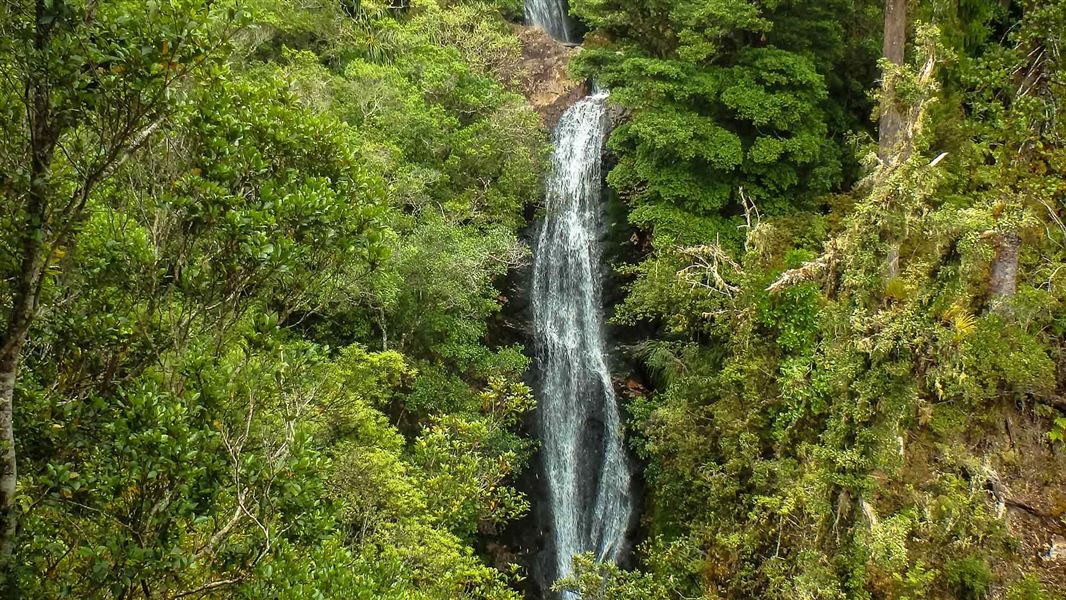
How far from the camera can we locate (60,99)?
9.86 feet

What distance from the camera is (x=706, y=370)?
12305 mm

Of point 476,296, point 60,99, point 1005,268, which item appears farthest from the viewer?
point 476,296

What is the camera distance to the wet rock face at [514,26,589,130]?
65.9 feet

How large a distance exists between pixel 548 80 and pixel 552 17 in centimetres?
717

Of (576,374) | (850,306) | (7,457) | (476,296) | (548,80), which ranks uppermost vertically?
(548,80)

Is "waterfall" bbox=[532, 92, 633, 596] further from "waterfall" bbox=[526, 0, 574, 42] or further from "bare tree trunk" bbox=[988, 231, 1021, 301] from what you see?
"waterfall" bbox=[526, 0, 574, 42]

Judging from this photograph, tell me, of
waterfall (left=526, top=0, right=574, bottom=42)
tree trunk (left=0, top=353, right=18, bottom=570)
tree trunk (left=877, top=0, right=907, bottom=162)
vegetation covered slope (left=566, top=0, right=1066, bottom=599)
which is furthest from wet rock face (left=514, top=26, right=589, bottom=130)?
tree trunk (left=0, top=353, right=18, bottom=570)

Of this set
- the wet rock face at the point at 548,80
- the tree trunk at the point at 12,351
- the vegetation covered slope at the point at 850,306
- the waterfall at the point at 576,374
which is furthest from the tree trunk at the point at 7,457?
the wet rock face at the point at 548,80

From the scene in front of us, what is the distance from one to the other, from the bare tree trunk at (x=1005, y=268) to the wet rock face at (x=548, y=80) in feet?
41.7

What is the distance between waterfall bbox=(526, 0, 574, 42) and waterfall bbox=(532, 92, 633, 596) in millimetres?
9980

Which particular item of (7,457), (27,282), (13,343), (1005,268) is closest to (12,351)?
(13,343)

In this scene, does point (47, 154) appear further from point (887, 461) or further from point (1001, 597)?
point (1001, 597)

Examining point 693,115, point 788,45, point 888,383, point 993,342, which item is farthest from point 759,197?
point 888,383

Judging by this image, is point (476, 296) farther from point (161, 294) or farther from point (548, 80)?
point (548, 80)
